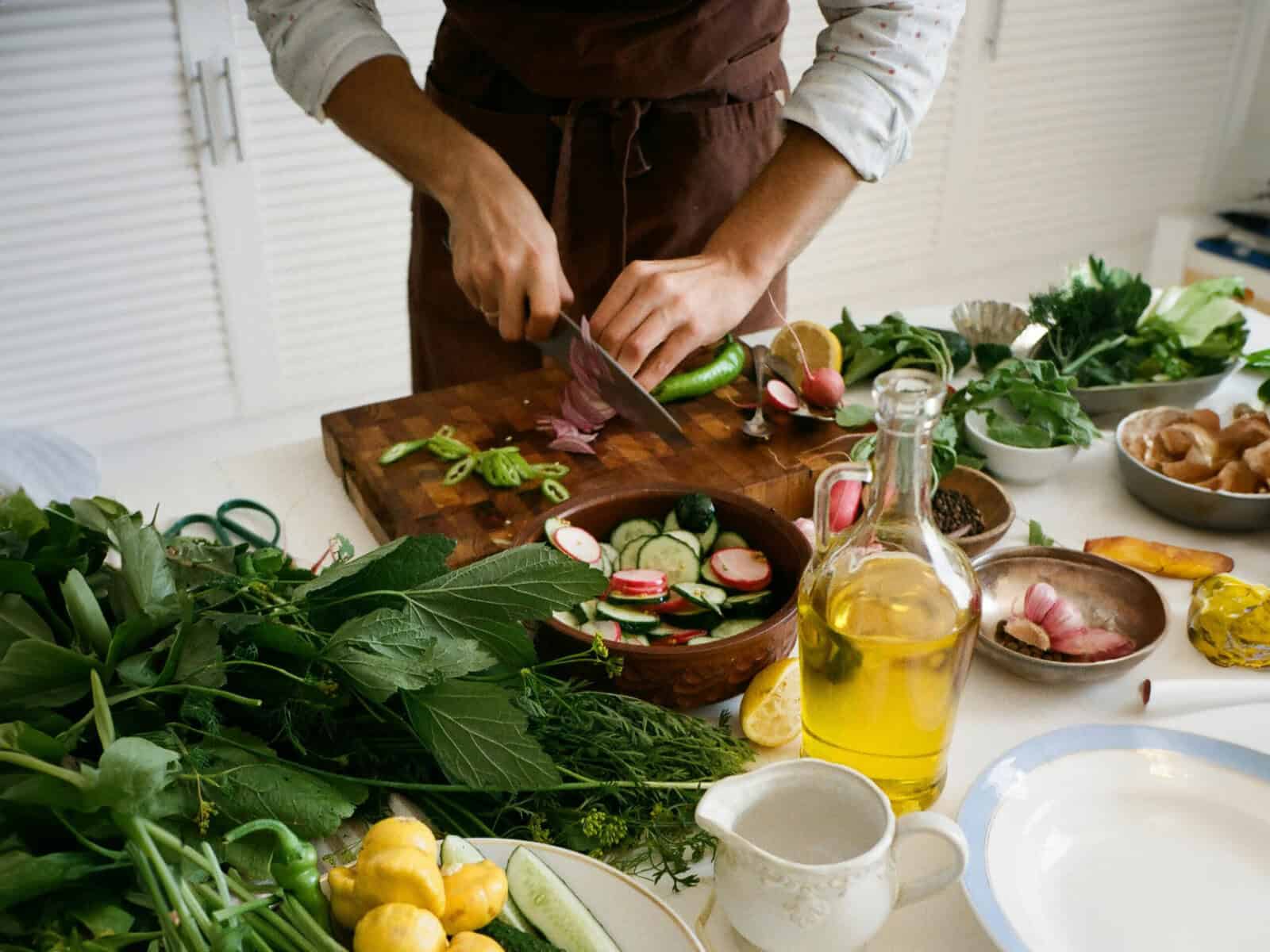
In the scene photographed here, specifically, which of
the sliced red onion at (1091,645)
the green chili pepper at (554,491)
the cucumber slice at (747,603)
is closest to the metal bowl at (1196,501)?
the sliced red onion at (1091,645)

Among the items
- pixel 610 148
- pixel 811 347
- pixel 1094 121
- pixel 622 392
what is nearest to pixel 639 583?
pixel 622 392

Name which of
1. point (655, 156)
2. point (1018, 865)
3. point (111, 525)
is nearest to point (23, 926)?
point (111, 525)

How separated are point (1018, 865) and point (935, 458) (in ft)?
1.62

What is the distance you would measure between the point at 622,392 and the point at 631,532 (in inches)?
9.3

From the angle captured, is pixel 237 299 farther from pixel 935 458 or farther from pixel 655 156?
pixel 935 458

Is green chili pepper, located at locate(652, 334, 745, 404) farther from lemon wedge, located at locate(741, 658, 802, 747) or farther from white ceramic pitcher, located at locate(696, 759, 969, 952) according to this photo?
white ceramic pitcher, located at locate(696, 759, 969, 952)

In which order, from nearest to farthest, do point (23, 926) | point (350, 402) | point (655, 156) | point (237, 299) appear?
point (23, 926) → point (655, 156) → point (237, 299) → point (350, 402)

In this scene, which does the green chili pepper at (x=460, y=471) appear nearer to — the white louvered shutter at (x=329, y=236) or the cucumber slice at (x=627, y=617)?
the cucumber slice at (x=627, y=617)

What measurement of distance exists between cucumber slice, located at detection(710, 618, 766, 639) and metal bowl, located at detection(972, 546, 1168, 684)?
0.65 feet

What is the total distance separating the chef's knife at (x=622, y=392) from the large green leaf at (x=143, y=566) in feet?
1.66

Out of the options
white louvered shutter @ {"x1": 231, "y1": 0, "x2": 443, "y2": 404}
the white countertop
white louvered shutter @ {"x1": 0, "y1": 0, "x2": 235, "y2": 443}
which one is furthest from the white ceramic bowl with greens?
white louvered shutter @ {"x1": 0, "y1": 0, "x2": 235, "y2": 443}

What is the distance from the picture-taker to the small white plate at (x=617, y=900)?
2.18 ft

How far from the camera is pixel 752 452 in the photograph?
4.32 feet

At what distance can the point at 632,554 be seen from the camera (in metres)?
1.01
